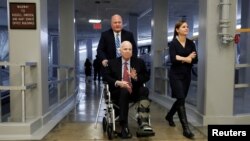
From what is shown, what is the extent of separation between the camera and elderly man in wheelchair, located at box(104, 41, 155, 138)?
3.73 m

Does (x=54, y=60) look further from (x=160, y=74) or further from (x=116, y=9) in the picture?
(x=160, y=74)

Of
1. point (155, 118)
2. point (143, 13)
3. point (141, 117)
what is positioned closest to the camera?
point (141, 117)

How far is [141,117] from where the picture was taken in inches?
146

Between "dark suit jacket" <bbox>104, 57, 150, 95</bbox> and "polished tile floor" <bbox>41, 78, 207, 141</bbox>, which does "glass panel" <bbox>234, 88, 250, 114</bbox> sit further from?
"dark suit jacket" <bbox>104, 57, 150, 95</bbox>

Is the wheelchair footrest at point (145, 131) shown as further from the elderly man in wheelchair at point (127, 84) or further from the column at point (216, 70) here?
the column at point (216, 70)

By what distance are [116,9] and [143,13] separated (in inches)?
63.3

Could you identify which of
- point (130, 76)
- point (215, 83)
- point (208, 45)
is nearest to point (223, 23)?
point (208, 45)

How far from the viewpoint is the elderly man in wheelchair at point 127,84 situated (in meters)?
3.73

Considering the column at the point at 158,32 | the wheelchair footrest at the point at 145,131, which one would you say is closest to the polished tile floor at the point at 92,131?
the wheelchair footrest at the point at 145,131

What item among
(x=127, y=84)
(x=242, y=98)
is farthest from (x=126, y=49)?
(x=242, y=98)

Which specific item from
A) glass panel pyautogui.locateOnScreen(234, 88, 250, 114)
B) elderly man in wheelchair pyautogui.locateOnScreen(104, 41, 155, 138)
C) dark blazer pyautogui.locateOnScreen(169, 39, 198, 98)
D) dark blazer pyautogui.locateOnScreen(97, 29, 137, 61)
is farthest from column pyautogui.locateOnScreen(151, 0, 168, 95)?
elderly man in wheelchair pyautogui.locateOnScreen(104, 41, 155, 138)

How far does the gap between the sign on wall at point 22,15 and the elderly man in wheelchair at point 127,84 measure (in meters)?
1.27

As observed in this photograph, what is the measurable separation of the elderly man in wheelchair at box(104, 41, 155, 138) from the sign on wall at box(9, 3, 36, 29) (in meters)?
1.27

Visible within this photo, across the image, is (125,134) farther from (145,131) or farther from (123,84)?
(123,84)
